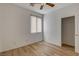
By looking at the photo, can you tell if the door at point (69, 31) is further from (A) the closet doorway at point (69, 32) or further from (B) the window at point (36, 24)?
(B) the window at point (36, 24)

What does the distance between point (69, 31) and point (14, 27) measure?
10.4 feet

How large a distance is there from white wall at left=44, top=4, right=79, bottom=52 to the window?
46cm

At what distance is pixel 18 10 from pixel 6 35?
1431 mm

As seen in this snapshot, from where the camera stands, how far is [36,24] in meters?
5.82

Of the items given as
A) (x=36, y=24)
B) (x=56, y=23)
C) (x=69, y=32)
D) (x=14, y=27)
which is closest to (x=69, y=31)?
(x=69, y=32)

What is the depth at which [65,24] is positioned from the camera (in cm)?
531

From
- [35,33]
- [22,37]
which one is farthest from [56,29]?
[22,37]

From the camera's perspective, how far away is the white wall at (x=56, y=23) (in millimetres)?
3693

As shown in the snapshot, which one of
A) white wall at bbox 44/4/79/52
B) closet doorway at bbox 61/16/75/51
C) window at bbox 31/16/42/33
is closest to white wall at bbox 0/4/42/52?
window at bbox 31/16/42/33

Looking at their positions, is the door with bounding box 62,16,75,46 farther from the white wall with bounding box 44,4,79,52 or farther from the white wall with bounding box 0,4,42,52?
the white wall with bounding box 0,4,42,52

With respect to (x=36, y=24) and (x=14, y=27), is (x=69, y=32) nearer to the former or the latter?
(x=36, y=24)

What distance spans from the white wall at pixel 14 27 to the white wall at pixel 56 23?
1.33 meters

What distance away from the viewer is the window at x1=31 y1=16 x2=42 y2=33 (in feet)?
17.6

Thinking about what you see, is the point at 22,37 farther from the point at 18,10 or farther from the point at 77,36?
the point at 77,36
